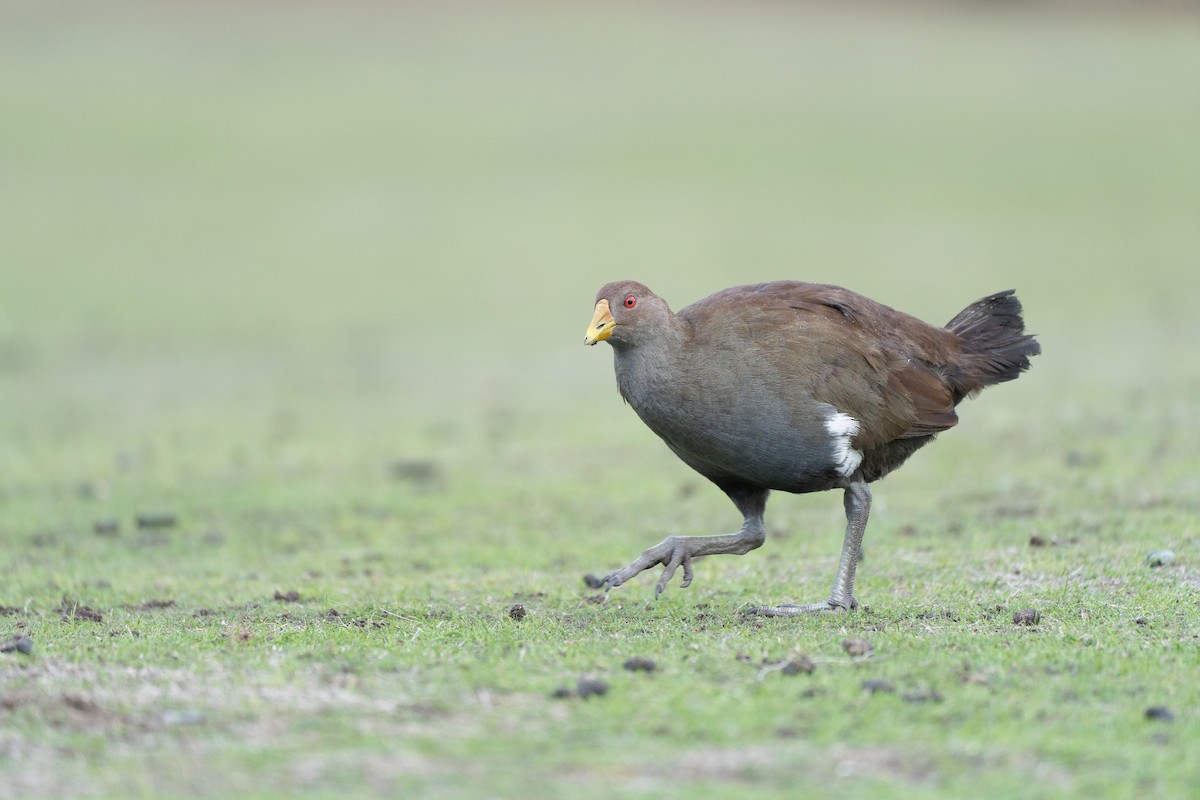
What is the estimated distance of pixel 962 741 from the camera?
16.5 ft

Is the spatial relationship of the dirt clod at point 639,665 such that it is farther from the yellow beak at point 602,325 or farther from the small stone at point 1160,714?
the yellow beak at point 602,325

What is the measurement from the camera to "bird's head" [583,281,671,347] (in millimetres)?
7496

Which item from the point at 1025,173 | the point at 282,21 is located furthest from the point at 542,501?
the point at 282,21

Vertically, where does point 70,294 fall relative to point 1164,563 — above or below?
above

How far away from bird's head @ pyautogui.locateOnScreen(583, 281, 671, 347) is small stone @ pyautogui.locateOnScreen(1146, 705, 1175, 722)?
10.3ft

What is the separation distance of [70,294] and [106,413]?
783 centimetres

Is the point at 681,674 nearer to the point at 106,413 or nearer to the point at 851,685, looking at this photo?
the point at 851,685

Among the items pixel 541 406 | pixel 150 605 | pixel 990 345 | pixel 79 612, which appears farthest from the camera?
pixel 541 406

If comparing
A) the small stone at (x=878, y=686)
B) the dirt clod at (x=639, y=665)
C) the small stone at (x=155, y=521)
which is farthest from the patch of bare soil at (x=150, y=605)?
Result: the small stone at (x=878, y=686)

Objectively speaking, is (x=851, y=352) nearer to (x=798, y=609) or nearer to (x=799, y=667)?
(x=798, y=609)

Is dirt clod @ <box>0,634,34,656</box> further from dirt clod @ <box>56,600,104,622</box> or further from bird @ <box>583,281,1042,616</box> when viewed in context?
bird @ <box>583,281,1042,616</box>

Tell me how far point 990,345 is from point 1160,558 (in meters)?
1.51

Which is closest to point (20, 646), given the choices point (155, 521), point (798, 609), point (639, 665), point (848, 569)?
point (639, 665)

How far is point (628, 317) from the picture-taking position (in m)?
7.52
